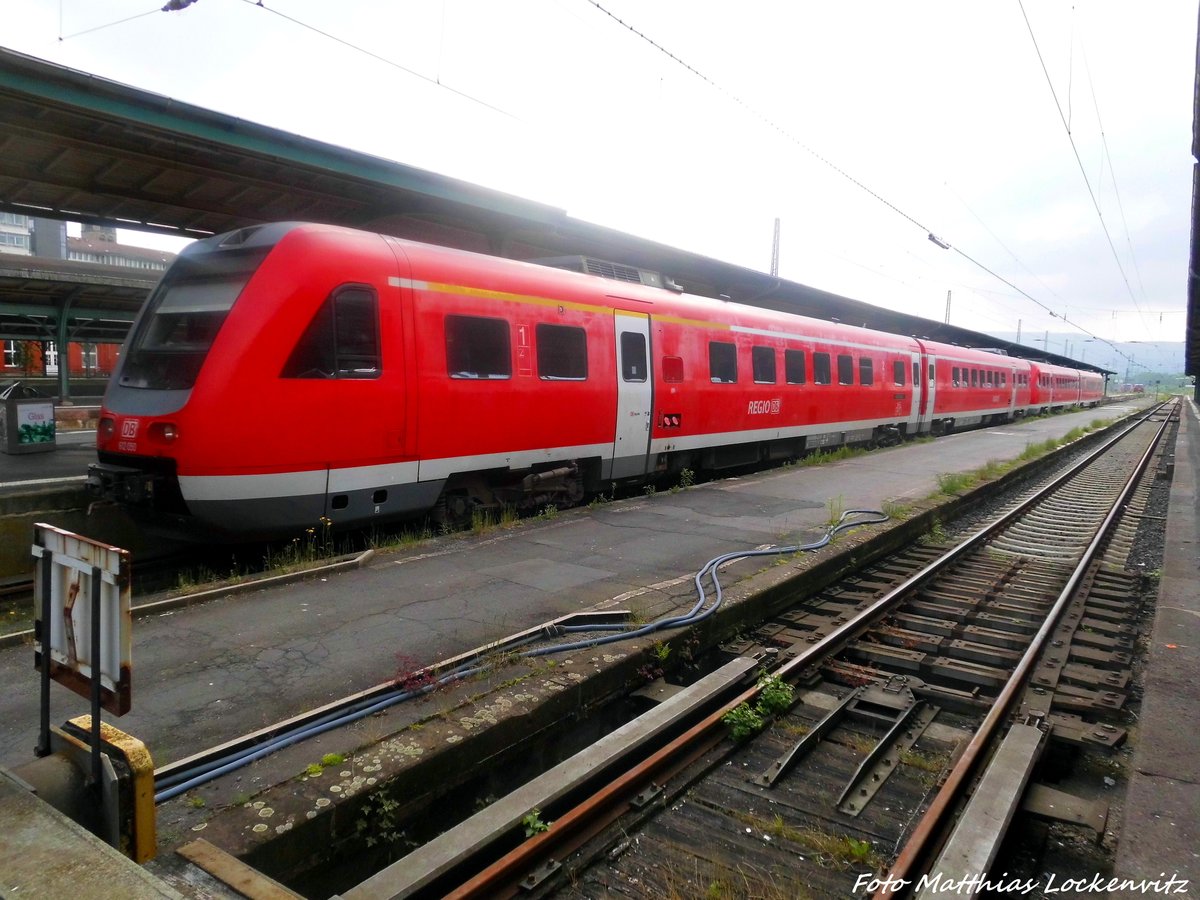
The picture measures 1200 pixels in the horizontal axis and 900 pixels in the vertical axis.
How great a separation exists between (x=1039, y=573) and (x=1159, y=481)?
1164 cm

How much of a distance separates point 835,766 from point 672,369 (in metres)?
7.29

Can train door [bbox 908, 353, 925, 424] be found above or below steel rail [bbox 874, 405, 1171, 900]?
above

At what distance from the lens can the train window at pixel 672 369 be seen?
34.8ft

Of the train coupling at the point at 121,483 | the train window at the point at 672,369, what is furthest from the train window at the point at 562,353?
the train coupling at the point at 121,483

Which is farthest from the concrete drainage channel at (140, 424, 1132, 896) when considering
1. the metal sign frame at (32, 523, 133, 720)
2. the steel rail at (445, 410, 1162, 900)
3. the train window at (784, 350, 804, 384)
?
the train window at (784, 350, 804, 384)

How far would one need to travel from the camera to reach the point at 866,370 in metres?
17.2

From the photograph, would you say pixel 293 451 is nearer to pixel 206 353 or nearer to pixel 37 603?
pixel 206 353

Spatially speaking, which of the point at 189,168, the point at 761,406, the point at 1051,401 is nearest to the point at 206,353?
the point at 189,168

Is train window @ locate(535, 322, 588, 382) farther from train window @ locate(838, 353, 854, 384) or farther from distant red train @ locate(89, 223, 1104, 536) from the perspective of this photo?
train window @ locate(838, 353, 854, 384)

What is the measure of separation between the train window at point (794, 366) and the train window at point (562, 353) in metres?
5.72

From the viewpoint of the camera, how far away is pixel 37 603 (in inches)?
118

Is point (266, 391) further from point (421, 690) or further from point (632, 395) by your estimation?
point (632, 395)

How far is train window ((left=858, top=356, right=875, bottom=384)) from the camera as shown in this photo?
667 inches

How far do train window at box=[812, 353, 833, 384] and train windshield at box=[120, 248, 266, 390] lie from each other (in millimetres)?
10805
